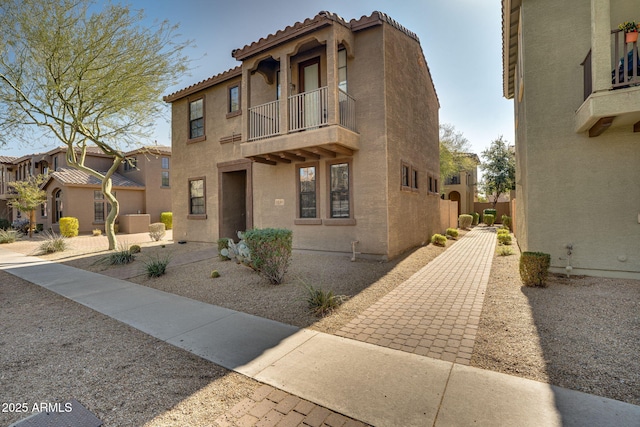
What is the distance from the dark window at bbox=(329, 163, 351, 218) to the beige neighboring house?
53.4 ft

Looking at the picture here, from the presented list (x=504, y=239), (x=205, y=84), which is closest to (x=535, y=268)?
(x=504, y=239)

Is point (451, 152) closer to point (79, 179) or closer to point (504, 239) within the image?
point (504, 239)

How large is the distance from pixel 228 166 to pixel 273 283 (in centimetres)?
760

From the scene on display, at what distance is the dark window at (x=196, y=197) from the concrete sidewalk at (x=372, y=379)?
31.3 feet

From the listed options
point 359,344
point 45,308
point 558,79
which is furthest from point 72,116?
point 558,79

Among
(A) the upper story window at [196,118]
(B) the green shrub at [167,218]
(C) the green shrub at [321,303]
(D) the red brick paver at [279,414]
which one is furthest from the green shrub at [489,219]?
(D) the red brick paver at [279,414]

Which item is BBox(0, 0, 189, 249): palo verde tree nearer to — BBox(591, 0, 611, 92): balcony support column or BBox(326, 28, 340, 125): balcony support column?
BBox(326, 28, 340, 125): balcony support column

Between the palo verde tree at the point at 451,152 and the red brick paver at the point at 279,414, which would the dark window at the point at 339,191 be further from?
the palo verde tree at the point at 451,152

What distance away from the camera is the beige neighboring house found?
72.7ft

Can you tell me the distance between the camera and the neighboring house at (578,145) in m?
6.48

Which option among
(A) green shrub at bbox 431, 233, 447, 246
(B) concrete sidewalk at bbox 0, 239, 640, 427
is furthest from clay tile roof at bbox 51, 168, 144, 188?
(A) green shrub at bbox 431, 233, 447, 246

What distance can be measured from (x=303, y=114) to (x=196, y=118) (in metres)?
7.15

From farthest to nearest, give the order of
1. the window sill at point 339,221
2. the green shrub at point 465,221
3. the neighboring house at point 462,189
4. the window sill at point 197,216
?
the neighboring house at point 462,189
the green shrub at point 465,221
the window sill at point 197,216
the window sill at point 339,221

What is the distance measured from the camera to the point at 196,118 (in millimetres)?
14516
